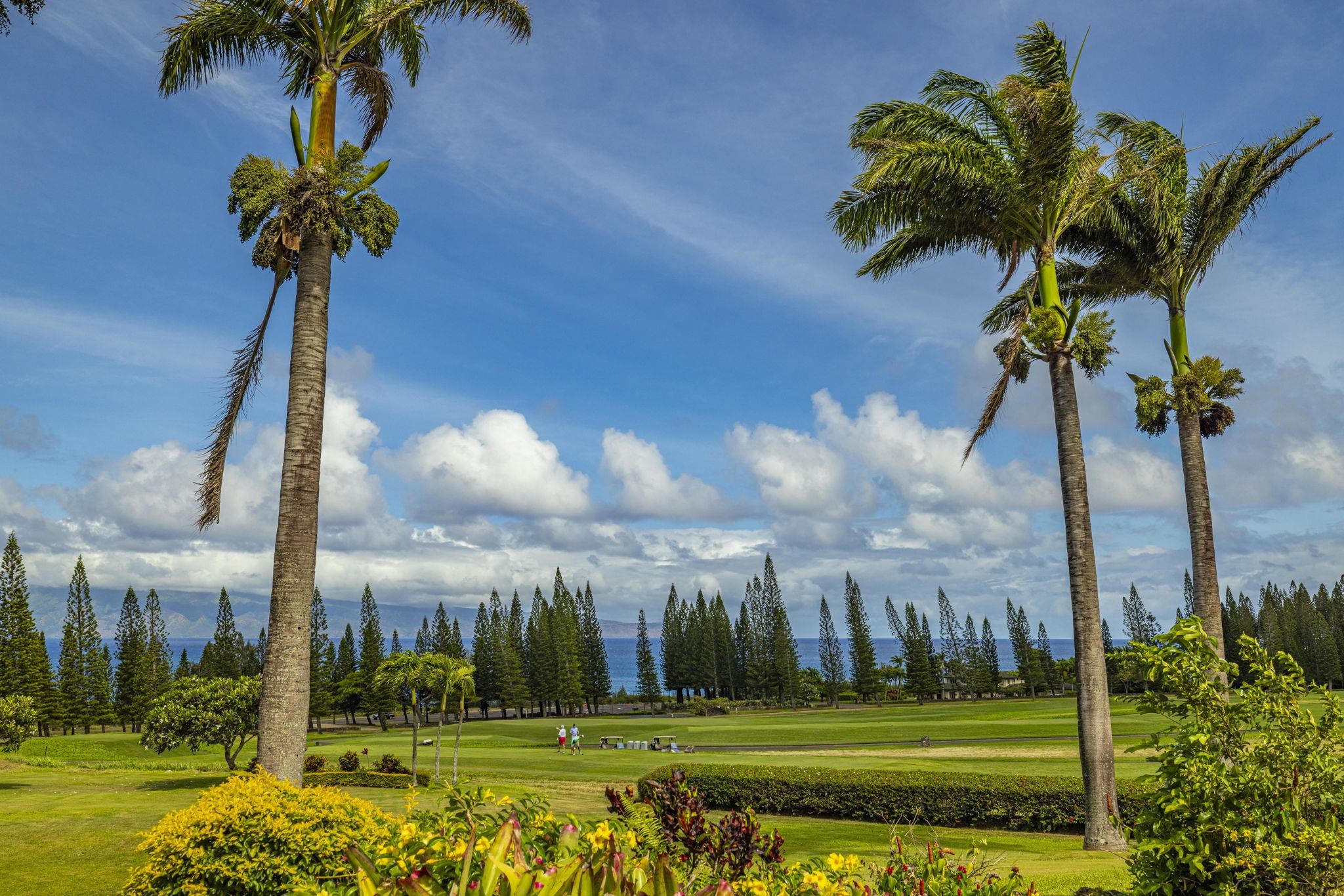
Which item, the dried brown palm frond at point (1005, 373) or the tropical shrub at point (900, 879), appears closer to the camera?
the tropical shrub at point (900, 879)

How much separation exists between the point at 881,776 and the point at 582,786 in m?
9.72

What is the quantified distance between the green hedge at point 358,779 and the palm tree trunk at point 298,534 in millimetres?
14833

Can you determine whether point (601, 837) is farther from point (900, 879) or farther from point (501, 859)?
point (900, 879)

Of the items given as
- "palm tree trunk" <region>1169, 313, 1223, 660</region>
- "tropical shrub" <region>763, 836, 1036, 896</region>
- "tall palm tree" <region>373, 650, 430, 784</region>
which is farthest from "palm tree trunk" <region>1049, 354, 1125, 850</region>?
"tall palm tree" <region>373, 650, 430, 784</region>

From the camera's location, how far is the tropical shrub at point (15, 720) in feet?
Result: 94.9

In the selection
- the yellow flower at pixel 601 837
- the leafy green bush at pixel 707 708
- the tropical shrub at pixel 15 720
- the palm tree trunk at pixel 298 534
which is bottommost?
the leafy green bush at pixel 707 708

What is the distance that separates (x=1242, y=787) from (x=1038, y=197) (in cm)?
1122

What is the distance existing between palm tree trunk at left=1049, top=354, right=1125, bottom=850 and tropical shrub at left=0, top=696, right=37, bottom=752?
32.2m

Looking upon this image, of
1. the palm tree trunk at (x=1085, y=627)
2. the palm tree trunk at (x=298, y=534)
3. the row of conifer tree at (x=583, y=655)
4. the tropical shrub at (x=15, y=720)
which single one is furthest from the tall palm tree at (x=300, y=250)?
the row of conifer tree at (x=583, y=655)

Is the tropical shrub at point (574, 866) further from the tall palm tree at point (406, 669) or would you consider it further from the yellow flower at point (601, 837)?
the tall palm tree at point (406, 669)

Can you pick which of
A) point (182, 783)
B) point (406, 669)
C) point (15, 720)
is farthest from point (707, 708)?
point (182, 783)

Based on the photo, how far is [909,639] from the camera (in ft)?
321

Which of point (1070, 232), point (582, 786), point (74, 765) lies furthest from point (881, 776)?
point (74, 765)

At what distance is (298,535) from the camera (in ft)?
35.2
